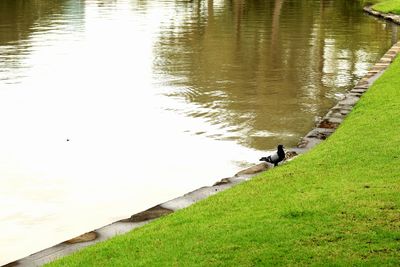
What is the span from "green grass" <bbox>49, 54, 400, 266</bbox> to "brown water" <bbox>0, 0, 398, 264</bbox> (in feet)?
6.17

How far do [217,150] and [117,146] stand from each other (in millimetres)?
1929

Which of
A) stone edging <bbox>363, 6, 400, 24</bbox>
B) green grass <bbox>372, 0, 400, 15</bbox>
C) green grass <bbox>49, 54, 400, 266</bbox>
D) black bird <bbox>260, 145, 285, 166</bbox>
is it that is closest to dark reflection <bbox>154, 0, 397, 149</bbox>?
stone edging <bbox>363, 6, 400, 24</bbox>

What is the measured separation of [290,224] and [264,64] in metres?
15.4

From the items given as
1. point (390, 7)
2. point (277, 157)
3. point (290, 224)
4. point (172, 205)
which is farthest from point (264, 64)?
point (390, 7)

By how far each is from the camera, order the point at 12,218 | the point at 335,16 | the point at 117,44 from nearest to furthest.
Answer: the point at 12,218 → the point at 117,44 → the point at 335,16

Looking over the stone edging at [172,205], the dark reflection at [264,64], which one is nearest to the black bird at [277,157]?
the stone edging at [172,205]

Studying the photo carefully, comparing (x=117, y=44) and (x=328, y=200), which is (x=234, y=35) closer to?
(x=117, y=44)

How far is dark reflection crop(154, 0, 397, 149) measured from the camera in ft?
49.8

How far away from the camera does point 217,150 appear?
1275 cm

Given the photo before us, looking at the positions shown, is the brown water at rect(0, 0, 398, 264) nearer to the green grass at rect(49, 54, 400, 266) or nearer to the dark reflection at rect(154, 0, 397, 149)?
the dark reflection at rect(154, 0, 397, 149)

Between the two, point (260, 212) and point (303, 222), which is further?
point (260, 212)

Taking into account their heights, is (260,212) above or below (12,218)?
above

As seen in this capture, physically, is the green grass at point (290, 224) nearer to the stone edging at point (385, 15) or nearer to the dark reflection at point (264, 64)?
the dark reflection at point (264, 64)

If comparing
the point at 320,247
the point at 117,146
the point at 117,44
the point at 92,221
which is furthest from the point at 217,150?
the point at 117,44
